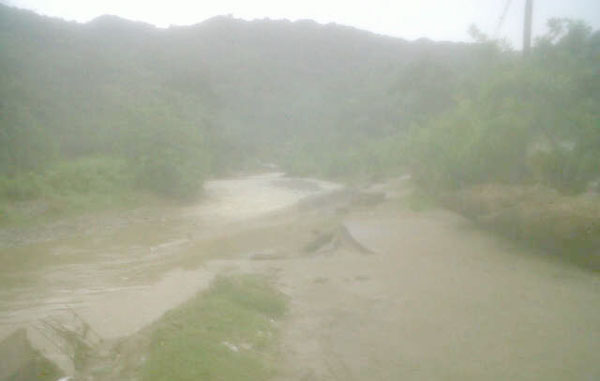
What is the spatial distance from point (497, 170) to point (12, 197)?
65.1ft

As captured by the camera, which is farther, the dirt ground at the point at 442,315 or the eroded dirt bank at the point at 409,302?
the eroded dirt bank at the point at 409,302

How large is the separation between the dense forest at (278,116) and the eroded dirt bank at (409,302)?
213cm

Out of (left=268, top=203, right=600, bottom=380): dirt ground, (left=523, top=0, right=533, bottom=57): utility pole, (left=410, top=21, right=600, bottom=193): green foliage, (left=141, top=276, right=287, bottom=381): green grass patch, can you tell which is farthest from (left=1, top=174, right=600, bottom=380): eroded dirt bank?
(left=523, top=0, right=533, bottom=57): utility pole

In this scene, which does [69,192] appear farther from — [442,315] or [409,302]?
[442,315]

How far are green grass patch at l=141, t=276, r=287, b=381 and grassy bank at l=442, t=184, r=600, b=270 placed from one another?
5664 mm

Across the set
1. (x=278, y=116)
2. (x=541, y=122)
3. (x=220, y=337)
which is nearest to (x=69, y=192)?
(x=541, y=122)

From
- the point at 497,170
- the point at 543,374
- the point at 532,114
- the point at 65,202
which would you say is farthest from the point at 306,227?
the point at 543,374

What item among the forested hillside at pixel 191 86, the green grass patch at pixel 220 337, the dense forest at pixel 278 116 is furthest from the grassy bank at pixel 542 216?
the forested hillside at pixel 191 86

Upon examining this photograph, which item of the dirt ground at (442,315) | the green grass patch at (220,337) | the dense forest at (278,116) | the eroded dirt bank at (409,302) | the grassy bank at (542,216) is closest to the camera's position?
the green grass patch at (220,337)

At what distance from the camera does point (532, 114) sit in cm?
1375

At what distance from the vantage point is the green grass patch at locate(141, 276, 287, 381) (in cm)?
605

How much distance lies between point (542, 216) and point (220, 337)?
7.38 m

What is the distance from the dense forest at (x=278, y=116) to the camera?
45.6 feet

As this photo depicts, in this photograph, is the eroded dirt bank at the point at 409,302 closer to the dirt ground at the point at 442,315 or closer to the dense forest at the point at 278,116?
the dirt ground at the point at 442,315
